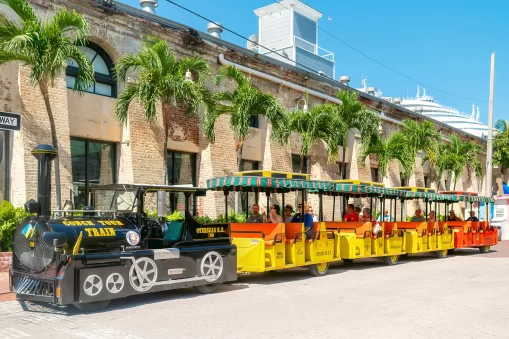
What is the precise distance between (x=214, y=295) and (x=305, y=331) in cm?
355

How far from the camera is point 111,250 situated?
9500 mm

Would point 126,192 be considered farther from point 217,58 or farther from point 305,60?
point 305,60

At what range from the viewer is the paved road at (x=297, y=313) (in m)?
7.67

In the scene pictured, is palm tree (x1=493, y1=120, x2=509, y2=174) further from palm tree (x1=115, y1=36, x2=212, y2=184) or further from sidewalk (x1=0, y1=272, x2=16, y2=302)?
sidewalk (x1=0, y1=272, x2=16, y2=302)

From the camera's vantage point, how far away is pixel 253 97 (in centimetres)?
1797

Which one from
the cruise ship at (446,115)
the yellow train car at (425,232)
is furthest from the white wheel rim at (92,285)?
the cruise ship at (446,115)

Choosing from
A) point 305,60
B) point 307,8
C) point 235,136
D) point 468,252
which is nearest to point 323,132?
point 235,136

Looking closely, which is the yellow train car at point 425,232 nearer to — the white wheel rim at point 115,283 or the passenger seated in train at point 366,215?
the passenger seated in train at point 366,215

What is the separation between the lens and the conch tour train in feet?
29.2

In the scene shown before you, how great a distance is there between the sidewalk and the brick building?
2.30 m

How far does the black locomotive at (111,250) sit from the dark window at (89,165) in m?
6.00

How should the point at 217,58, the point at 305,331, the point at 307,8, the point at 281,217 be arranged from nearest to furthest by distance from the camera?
the point at 305,331 → the point at 281,217 → the point at 217,58 → the point at 307,8

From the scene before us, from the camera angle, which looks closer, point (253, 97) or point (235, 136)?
point (253, 97)

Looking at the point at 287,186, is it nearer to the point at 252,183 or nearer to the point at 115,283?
the point at 252,183
